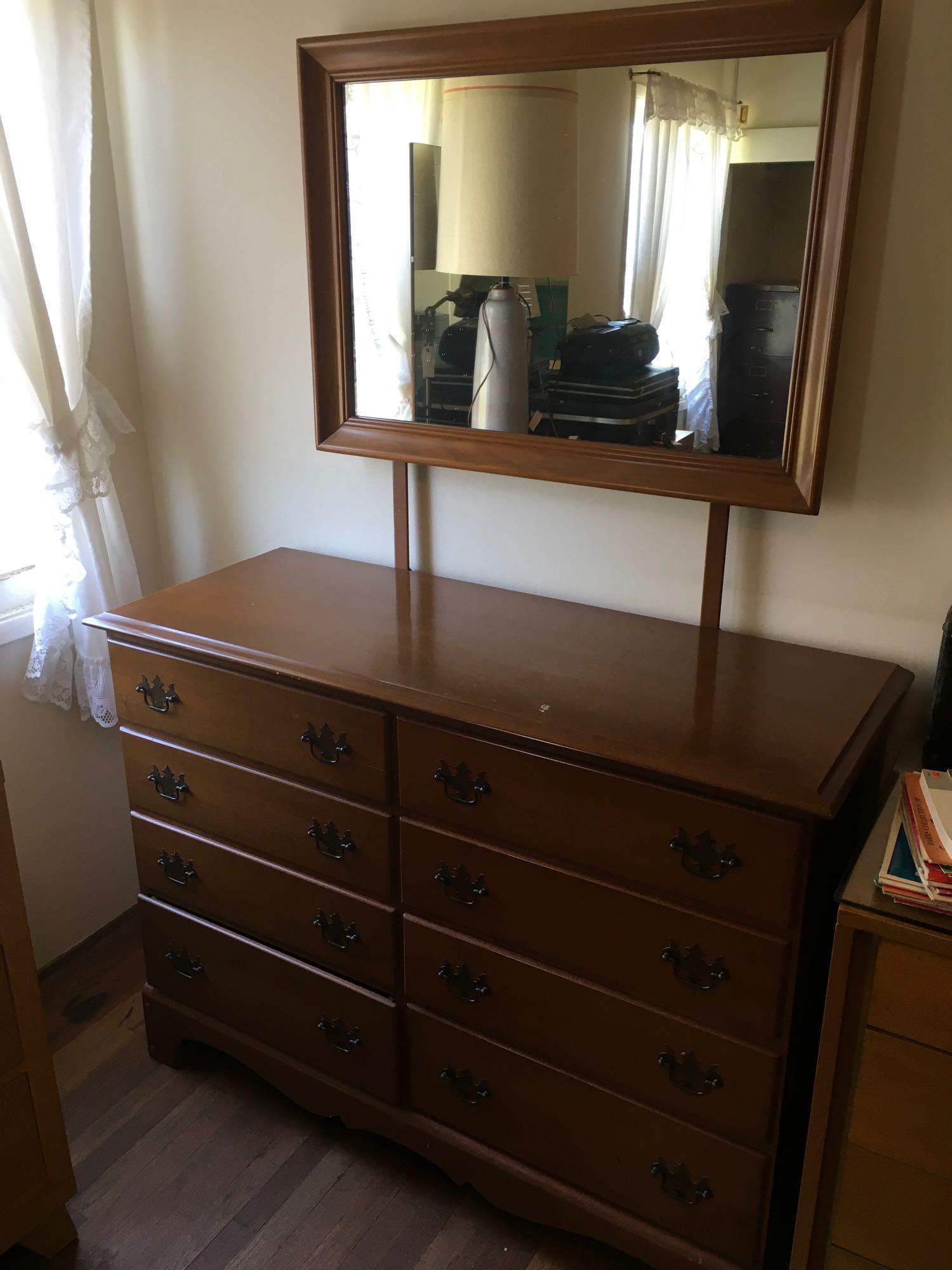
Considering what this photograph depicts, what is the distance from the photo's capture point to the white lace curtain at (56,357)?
181 centimetres

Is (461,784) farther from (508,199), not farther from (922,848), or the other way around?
(508,199)

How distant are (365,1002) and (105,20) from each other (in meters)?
1.86

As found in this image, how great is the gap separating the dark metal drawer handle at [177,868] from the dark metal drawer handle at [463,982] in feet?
1.70

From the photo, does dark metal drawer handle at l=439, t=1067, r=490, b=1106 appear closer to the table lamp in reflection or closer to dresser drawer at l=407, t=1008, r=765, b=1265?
dresser drawer at l=407, t=1008, r=765, b=1265

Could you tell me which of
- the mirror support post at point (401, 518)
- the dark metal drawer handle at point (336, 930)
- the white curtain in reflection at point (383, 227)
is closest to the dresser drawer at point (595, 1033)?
the dark metal drawer handle at point (336, 930)

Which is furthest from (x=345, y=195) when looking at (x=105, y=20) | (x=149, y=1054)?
(x=149, y=1054)

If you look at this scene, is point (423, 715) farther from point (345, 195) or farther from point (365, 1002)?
point (345, 195)

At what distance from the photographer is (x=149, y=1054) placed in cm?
207

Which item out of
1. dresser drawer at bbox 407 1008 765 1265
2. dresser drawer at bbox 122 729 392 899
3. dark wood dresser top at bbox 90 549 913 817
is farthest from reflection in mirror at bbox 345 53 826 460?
dresser drawer at bbox 407 1008 765 1265

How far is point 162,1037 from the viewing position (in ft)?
6.64

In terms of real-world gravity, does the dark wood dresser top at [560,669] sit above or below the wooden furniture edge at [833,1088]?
above

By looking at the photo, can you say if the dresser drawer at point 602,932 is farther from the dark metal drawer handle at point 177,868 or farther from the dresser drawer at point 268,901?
the dark metal drawer handle at point 177,868

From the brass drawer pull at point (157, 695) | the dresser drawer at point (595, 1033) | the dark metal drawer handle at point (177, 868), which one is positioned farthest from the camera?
the dark metal drawer handle at point (177, 868)

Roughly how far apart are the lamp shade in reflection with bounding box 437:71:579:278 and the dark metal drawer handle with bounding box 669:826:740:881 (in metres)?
0.87
